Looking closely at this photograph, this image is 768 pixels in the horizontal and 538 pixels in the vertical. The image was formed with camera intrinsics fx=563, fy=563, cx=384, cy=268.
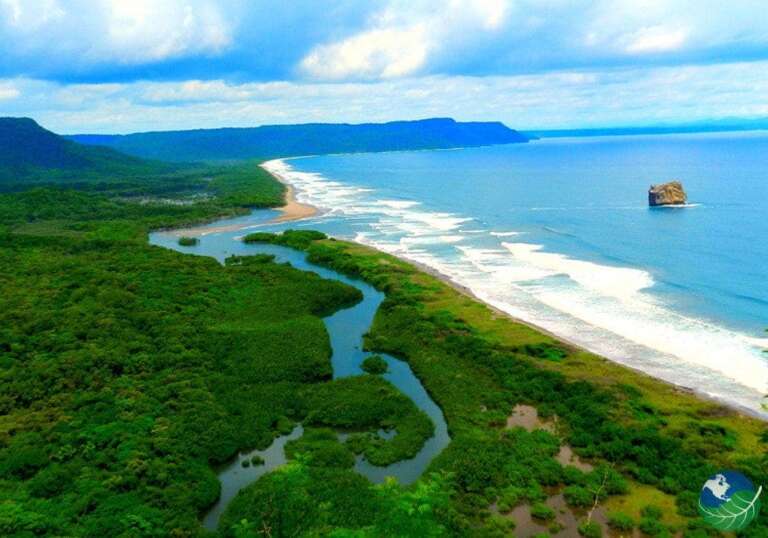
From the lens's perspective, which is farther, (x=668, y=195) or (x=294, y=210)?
(x=294, y=210)

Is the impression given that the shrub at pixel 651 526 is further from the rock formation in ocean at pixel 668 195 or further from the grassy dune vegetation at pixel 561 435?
the rock formation in ocean at pixel 668 195

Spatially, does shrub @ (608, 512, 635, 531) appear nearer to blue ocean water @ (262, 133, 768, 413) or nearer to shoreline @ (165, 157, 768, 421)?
shoreline @ (165, 157, 768, 421)

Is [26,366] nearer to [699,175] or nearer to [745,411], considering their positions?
[745,411]

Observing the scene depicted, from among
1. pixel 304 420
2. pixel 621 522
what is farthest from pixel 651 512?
pixel 304 420

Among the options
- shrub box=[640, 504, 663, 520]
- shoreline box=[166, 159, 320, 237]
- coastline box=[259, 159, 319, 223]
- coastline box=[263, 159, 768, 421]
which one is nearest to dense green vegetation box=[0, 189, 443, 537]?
shrub box=[640, 504, 663, 520]

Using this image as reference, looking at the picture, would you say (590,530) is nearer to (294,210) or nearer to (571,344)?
(571,344)

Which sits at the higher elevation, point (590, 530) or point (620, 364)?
point (590, 530)
